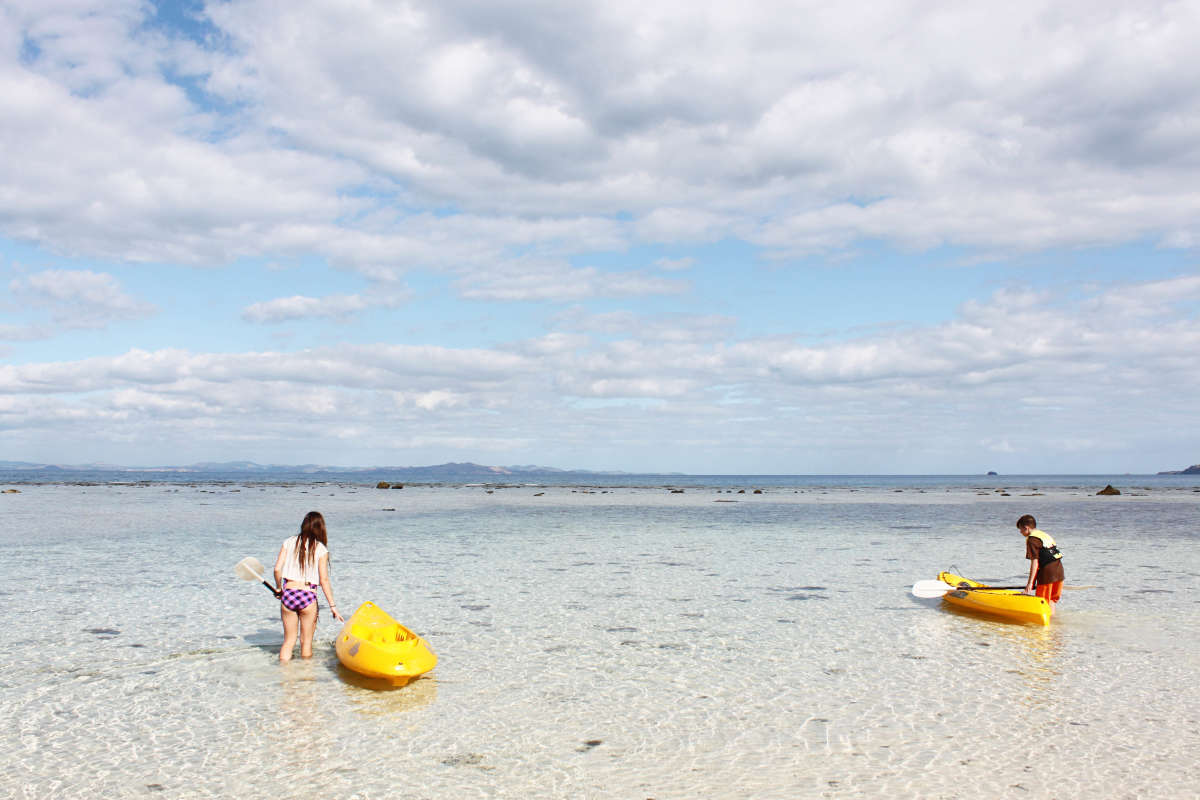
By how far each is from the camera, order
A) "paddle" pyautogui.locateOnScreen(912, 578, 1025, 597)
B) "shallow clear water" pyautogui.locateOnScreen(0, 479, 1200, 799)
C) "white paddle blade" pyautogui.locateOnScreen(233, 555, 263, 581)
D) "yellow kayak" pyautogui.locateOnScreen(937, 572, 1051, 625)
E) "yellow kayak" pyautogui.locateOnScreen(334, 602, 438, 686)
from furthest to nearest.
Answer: "paddle" pyautogui.locateOnScreen(912, 578, 1025, 597)
"yellow kayak" pyautogui.locateOnScreen(937, 572, 1051, 625)
"white paddle blade" pyautogui.locateOnScreen(233, 555, 263, 581)
"yellow kayak" pyautogui.locateOnScreen(334, 602, 438, 686)
"shallow clear water" pyautogui.locateOnScreen(0, 479, 1200, 799)

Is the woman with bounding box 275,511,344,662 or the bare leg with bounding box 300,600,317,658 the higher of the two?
the woman with bounding box 275,511,344,662

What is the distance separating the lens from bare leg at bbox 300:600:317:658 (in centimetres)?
1208

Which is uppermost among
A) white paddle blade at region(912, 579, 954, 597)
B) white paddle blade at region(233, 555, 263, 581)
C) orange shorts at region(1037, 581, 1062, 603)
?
white paddle blade at region(233, 555, 263, 581)

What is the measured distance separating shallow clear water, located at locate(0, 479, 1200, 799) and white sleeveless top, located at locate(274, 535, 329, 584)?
139cm

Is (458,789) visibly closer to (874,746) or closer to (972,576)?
(874,746)

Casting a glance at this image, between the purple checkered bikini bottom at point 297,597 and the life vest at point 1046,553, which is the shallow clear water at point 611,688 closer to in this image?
the purple checkered bikini bottom at point 297,597

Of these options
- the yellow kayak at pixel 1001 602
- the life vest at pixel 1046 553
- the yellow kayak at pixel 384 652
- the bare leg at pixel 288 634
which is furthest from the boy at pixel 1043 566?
the bare leg at pixel 288 634

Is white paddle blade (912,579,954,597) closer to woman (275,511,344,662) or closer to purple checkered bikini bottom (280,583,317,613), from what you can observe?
woman (275,511,344,662)

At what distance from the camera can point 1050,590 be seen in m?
16.2

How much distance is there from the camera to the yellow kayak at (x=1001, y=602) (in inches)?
596

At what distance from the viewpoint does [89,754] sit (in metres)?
8.56

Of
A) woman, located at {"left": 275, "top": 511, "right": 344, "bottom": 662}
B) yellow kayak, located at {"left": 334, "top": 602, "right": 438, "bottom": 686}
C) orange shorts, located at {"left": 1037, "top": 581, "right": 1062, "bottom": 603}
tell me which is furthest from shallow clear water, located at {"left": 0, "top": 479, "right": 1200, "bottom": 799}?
woman, located at {"left": 275, "top": 511, "right": 344, "bottom": 662}

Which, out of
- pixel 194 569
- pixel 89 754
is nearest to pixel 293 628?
pixel 89 754

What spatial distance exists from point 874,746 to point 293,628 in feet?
27.7
